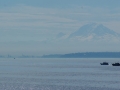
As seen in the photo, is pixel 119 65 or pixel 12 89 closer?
pixel 12 89

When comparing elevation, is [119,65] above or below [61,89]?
above

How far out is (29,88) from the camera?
204 feet

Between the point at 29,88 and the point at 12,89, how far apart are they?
10.4ft

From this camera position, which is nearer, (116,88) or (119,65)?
(116,88)

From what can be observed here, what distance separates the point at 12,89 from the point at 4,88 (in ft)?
8.21

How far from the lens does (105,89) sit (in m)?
59.8

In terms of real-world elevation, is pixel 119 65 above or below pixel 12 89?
above

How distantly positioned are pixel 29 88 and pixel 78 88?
8.74m

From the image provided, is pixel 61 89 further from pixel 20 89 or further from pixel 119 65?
pixel 119 65

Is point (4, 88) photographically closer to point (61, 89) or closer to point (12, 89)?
point (12, 89)

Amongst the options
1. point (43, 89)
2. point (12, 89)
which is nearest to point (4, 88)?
point (12, 89)

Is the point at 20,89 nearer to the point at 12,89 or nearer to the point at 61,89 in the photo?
the point at 12,89

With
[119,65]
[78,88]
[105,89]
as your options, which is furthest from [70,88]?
[119,65]

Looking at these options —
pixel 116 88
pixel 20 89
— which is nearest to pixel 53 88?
pixel 20 89
